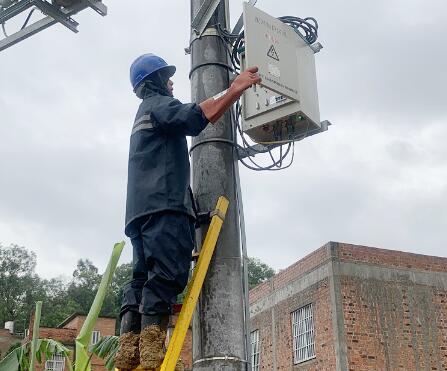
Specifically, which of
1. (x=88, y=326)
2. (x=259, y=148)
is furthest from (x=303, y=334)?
(x=88, y=326)

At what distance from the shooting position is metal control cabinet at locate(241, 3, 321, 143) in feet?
13.3

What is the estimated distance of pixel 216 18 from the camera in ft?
14.0

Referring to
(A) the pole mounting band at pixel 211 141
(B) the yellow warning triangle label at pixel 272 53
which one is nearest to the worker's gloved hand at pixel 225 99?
(A) the pole mounting band at pixel 211 141

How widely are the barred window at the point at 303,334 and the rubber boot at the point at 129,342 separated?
13141mm

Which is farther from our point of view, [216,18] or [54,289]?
[54,289]

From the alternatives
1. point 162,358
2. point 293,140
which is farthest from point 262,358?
point 162,358

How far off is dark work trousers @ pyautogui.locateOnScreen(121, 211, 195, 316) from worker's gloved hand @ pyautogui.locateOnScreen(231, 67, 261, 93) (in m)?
0.74

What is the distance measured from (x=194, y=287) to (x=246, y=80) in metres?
1.12

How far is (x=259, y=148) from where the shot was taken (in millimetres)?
4480

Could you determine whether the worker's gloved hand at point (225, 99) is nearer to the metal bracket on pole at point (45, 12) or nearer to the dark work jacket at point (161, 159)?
the dark work jacket at point (161, 159)

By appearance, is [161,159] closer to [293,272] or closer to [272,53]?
[272,53]

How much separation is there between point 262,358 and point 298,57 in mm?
15369

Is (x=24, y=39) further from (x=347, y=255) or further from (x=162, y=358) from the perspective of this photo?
(x=347, y=255)

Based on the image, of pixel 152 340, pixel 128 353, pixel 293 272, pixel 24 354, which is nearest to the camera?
pixel 152 340
